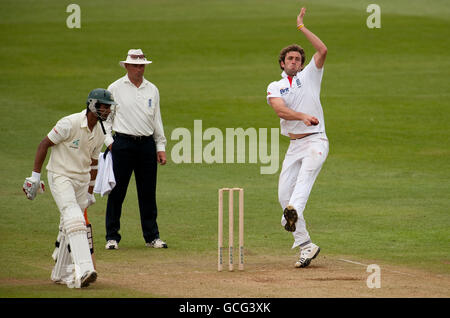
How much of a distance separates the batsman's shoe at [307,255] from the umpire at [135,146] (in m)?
2.03

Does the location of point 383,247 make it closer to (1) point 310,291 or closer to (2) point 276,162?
(1) point 310,291

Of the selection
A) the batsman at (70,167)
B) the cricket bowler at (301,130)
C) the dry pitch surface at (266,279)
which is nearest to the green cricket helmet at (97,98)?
the batsman at (70,167)

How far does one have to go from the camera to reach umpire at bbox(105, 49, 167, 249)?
423 inches

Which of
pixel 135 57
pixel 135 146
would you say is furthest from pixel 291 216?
pixel 135 57

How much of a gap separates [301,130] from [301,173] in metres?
0.46

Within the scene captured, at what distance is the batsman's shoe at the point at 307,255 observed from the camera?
930 cm

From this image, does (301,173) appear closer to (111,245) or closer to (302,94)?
(302,94)

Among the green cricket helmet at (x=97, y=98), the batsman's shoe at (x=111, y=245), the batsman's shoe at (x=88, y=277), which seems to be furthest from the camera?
the batsman's shoe at (x=111, y=245)

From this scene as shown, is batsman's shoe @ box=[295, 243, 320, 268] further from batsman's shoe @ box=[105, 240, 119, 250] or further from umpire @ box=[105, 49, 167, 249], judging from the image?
batsman's shoe @ box=[105, 240, 119, 250]

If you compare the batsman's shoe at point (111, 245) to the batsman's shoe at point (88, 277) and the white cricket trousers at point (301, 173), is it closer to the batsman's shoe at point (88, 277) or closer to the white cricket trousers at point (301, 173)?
the white cricket trousers at point (301, 173)

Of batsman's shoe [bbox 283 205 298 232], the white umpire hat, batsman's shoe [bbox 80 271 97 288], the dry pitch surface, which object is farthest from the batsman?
the white umpire hat

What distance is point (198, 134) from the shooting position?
20.0 m
